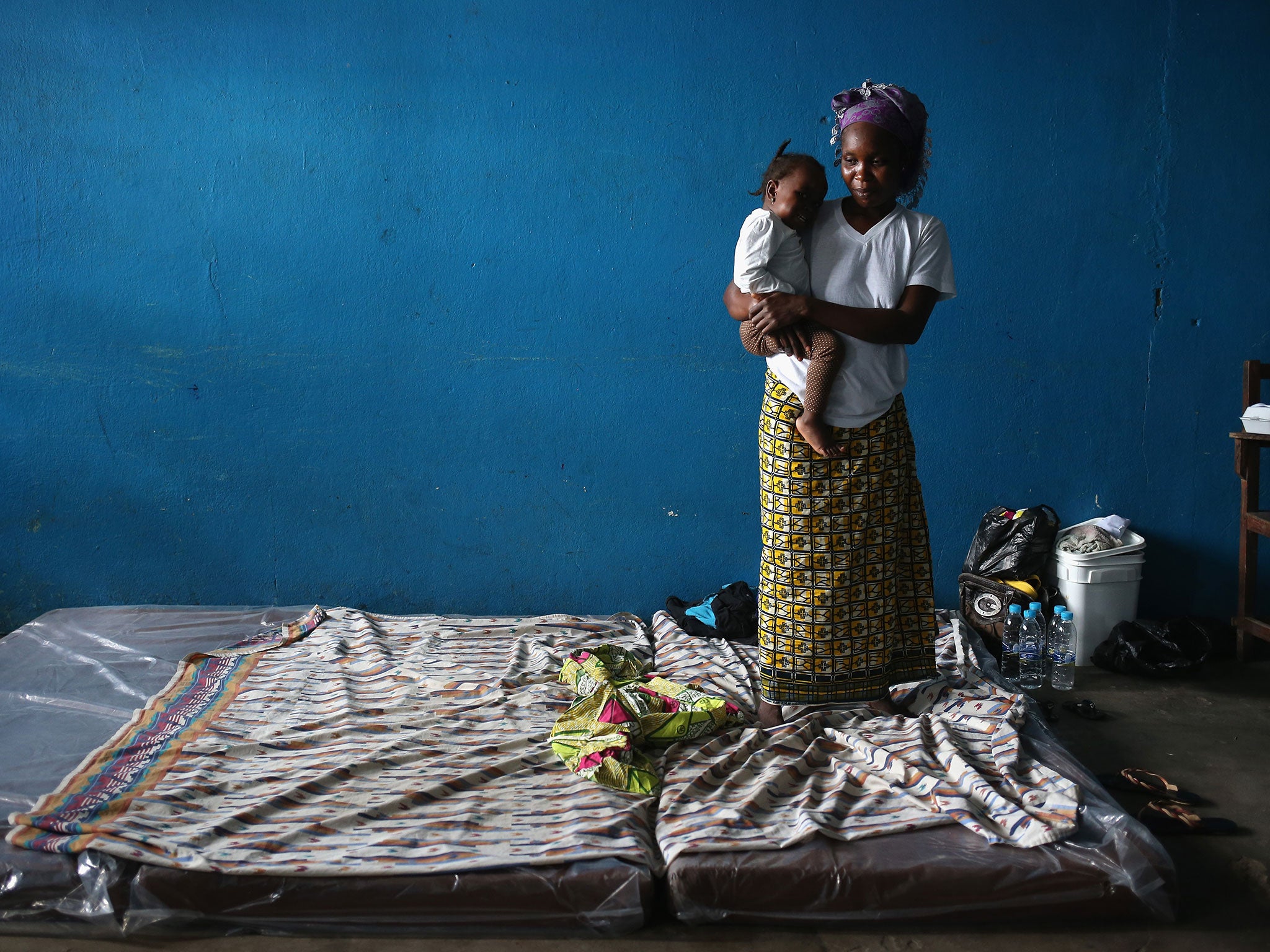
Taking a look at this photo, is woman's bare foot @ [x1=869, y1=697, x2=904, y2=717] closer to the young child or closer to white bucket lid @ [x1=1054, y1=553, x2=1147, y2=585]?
the young child

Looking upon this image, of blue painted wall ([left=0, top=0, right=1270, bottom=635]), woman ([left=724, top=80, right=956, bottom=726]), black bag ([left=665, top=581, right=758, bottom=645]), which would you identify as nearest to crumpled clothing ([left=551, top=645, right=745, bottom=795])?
woman ([left=724, top=80, right=956, bottom=726])

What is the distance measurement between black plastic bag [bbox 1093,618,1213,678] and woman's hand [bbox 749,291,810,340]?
1839 mm

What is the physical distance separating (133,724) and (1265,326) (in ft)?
13.1

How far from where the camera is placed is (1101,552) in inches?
136

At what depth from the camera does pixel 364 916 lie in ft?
6.30

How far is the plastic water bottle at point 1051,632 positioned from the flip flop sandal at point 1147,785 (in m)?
0.81

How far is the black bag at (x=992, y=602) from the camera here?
337 centimetres

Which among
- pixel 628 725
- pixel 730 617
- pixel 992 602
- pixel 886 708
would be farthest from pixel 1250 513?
pixel 628 725

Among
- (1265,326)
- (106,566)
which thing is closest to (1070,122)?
(1265,326)

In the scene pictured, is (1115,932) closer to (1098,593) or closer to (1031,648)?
(1031,648)

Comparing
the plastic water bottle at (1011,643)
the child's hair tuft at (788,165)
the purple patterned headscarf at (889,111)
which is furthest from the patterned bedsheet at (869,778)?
the purple patterned headscarf at (889,111)

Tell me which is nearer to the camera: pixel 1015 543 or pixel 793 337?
pixel 793 337

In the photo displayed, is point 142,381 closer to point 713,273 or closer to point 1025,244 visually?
point 713,273

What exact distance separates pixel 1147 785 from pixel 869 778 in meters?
0.76
